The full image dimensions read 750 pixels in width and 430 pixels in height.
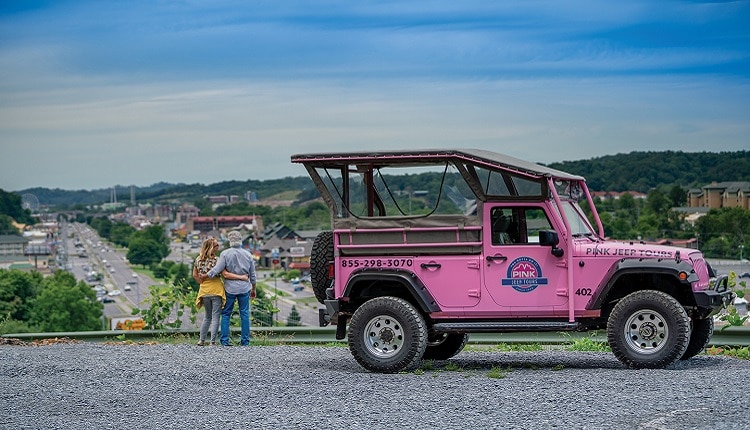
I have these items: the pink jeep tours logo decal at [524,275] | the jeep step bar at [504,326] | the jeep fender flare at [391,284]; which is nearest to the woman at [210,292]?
the jeep fender flare at [391,284]

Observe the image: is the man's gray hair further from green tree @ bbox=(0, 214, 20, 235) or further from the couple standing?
green tree @ bbox=(0, 214, 20, 235)

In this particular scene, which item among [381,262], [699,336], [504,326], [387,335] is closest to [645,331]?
[699,336]

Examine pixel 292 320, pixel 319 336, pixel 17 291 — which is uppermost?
pixel 319 336

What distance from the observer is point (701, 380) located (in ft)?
37.1

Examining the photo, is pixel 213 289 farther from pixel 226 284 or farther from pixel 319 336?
pixel 319 336

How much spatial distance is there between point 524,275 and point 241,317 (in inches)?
218

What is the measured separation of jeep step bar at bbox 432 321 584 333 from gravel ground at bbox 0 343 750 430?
0.45 meters

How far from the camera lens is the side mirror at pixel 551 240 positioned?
41.3 feet

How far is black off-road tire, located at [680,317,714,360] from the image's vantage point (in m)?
13.1

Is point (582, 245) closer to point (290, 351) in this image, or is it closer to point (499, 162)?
point (499, 162)

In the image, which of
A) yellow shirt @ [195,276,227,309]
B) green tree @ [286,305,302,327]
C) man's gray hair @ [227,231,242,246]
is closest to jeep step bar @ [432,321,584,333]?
man's gray hair @ [227,231,242,246]

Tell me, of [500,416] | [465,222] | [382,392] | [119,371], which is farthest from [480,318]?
[119,371]

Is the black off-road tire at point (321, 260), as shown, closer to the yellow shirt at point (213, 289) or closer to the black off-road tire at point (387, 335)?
the black off-road tire at point (387, 335)

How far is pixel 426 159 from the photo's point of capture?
1295 cm
